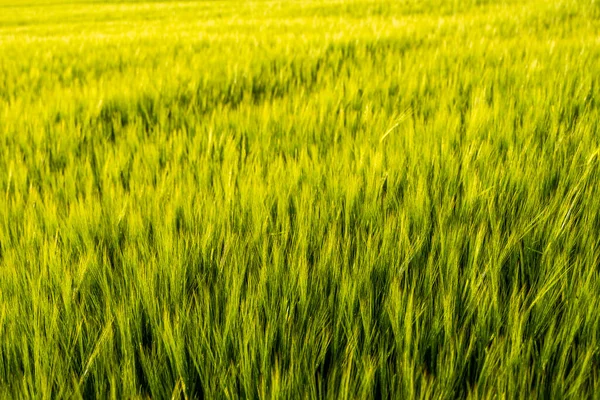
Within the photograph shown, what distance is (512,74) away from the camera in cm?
175

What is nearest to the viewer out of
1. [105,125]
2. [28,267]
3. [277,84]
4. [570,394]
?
[570,394]

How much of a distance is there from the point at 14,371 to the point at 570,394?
1.84ft

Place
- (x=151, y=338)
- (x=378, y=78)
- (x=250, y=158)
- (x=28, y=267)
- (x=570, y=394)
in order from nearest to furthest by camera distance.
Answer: (x=570, y=394) < (x=151, y=338) < (x=28, y=267) < (x=250, y=158) < (x=378, y=78)

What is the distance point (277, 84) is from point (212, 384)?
1779mm

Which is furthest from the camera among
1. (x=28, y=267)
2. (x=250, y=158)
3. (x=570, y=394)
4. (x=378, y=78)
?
(x=378, y=78)

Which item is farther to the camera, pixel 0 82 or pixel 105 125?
pixel 0 82

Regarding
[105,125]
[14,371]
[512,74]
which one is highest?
[512,74]

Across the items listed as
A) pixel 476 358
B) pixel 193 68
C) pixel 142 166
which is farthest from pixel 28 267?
pixel 193 68

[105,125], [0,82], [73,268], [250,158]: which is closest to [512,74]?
[250,158]

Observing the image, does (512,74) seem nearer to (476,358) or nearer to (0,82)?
(476,358)

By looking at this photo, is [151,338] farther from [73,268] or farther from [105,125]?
[105,125]

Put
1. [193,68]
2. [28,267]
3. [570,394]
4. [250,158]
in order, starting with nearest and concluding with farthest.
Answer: [570,394] → [28,267] → [250,158] → [193,68]

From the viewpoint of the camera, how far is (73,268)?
66cm

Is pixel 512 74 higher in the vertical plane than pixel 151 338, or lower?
higher
